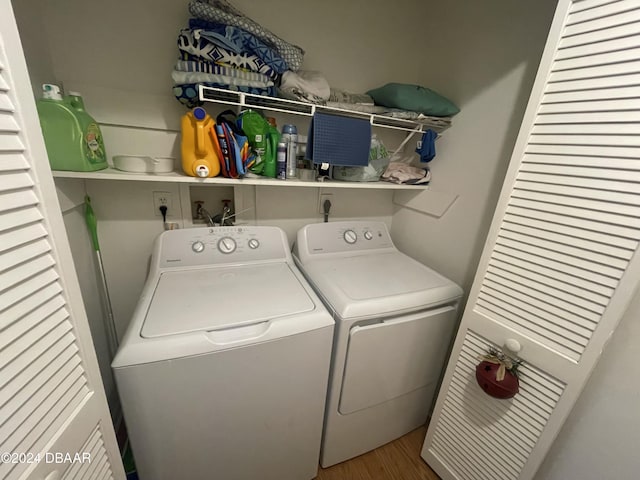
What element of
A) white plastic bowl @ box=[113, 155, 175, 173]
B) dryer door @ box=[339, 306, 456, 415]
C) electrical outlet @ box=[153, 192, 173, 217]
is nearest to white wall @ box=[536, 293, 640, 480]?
dryer door @ box=[339, 306, 456, 415]

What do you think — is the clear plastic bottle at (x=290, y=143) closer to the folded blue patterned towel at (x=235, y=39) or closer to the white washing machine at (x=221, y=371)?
the folded blue patterned towel at (x=235, y=39)

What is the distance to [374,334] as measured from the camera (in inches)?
45.0

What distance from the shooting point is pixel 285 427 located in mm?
1110

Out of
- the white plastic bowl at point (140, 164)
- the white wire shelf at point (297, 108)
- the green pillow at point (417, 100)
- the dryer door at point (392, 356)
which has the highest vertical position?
the green pillow at point (417, 100)

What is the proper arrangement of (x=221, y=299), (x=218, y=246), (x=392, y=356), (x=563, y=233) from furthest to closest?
(x=218, y=246)
(x=392, y=356)
(x=221, y=299)
(x=563, y=233)

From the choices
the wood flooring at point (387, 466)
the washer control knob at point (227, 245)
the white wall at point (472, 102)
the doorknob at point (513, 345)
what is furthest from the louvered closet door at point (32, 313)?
the white wall at point (472, 102)

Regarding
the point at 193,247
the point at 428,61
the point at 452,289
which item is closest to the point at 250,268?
the point at 193,247

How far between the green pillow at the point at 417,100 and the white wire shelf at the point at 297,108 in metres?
0.05

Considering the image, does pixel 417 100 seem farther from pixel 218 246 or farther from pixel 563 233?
pixel 218 246

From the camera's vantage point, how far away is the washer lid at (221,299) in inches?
36.3

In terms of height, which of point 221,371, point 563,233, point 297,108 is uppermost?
point 297,108

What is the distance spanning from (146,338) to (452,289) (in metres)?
1.35

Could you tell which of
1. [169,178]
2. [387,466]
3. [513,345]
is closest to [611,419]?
[513,345]

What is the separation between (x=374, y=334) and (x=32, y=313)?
1.07 m
